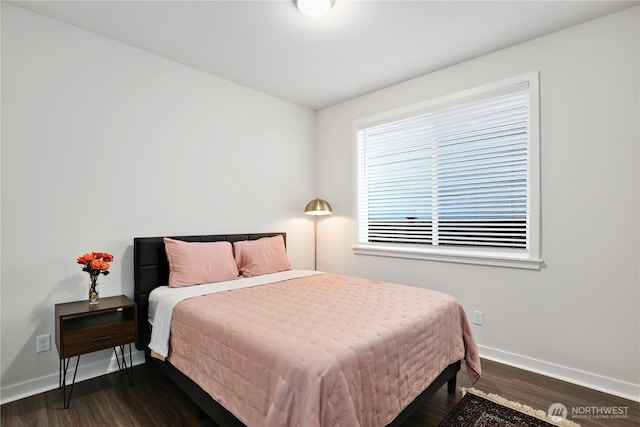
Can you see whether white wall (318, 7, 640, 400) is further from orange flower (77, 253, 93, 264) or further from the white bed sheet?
orange flower (77, 253, 93, 264)

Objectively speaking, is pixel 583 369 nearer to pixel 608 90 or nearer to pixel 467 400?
pixel 467 400

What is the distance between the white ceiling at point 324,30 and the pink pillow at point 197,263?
5.72ft

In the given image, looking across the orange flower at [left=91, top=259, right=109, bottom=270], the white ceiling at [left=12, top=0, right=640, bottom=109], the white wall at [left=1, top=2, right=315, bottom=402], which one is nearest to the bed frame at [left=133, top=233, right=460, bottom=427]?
the white wall at [left=1, top=2, right=315, bottom=402]

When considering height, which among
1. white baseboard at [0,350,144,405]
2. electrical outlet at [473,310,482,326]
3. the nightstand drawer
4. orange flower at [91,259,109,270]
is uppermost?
orange flower at [91,259,109,270]

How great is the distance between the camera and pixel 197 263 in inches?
114

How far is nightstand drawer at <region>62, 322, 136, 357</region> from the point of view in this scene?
2.18 meters

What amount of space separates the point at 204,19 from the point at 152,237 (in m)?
1.85

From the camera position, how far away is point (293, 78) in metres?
3.56

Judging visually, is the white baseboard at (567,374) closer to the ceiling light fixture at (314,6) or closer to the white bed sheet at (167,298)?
the white bed sheet at (167,298)

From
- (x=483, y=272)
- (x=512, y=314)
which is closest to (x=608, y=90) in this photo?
(x=483, y=272)

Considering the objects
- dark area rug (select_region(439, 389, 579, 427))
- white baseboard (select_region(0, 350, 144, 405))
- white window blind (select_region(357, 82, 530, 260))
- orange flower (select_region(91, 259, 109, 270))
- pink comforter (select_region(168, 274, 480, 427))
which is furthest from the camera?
white window blind (select_region(357, 82, 530, 260))

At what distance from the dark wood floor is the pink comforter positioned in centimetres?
30
